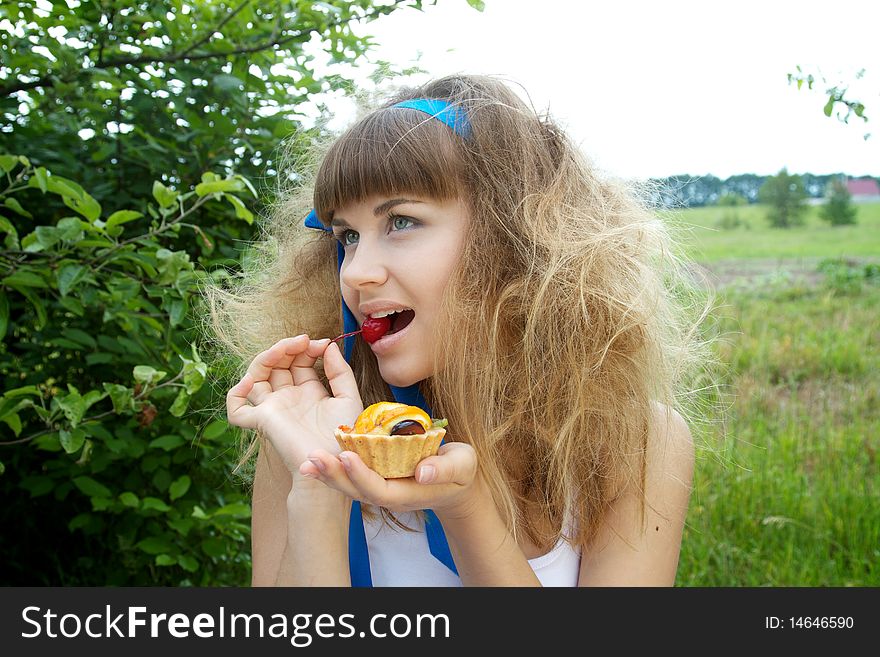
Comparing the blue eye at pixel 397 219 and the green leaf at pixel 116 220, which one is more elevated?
the blue eye at pixel 397 219

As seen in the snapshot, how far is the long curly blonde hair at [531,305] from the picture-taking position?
1.69 m

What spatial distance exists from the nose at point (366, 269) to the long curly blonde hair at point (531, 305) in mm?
124

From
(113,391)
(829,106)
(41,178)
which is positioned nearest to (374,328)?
(113,391)

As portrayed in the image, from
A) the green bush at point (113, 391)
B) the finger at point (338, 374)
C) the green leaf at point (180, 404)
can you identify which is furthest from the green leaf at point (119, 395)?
the finger at point (338, 374)

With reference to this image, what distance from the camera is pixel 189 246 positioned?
2.54 meters

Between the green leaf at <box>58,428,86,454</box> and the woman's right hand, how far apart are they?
470 mm

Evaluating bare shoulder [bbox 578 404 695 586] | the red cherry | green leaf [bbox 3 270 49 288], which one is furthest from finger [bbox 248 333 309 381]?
bare shoulder [bbox 578 404 695 586]

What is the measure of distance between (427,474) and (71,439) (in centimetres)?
96

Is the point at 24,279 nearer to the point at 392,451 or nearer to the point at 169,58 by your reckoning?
the point at 169,58

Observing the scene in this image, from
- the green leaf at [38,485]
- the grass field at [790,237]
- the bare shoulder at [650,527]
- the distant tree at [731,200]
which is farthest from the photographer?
the distant tree at [731,200]

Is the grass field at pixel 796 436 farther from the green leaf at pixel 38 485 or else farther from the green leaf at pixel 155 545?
the green leaf at pixel 38 485

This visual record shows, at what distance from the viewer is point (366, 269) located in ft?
5.24
